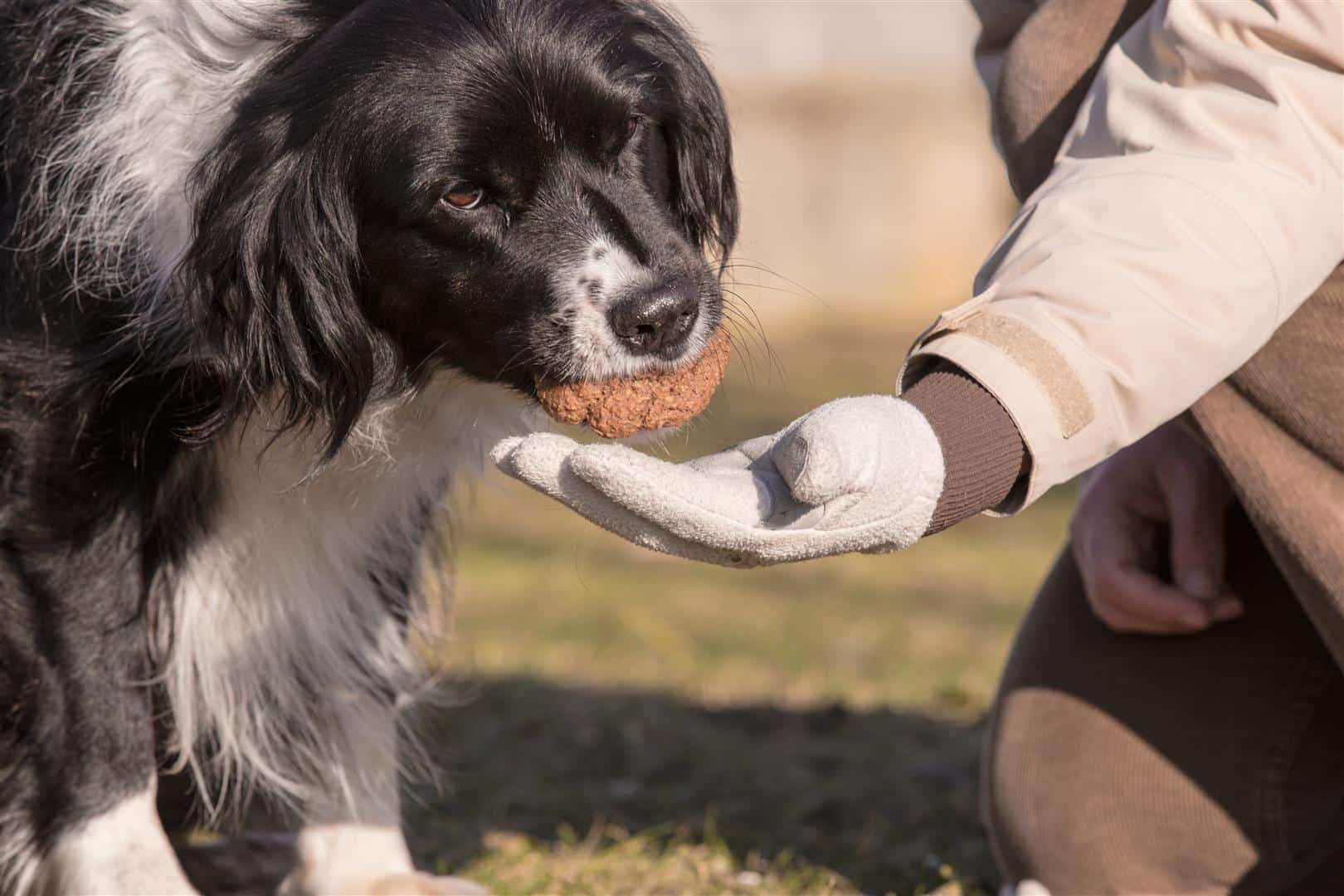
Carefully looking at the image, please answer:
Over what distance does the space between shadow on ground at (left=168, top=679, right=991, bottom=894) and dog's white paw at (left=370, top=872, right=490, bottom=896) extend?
11.8 inches

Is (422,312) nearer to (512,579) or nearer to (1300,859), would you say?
(1300,859)

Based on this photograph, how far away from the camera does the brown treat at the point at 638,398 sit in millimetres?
2254

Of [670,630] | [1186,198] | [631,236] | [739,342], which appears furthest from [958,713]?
[1186,198]

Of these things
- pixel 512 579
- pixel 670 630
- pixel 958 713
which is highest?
pixel 958 713

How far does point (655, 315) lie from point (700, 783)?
1.59m

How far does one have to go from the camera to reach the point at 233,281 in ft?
7.34

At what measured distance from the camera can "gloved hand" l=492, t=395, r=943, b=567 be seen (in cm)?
163

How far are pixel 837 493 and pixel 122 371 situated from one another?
1.12 meters

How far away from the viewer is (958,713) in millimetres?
4113

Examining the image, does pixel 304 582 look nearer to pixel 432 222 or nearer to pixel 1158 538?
pixel 432 222

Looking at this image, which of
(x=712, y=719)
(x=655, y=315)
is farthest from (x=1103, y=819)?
(x=712, y=719)

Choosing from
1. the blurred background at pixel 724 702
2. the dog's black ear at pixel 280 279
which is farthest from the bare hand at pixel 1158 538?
the dog's black ear at pixel 280 279

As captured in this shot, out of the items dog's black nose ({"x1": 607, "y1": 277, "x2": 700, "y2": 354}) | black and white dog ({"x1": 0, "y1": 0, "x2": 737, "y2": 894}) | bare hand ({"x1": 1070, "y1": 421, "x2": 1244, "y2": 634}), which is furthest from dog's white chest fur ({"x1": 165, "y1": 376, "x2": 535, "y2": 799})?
bare hand ({"x1": 1070, "y1": 421, "x2": 1244, "y2": 634})

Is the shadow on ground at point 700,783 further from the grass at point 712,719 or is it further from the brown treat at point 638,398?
the brown treat at point 638,398
